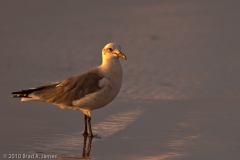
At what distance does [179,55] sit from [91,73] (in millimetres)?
4115

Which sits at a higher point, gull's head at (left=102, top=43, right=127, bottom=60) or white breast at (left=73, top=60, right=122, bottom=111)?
gull's head at (left=102, top=43, right=127, bottom=60)

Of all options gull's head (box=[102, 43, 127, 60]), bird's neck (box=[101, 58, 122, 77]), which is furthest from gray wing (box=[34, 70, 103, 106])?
gull's head (box=[102, 43, 127, 60])

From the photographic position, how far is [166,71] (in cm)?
1250

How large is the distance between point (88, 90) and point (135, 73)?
3108 mm

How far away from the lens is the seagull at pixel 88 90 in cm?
934

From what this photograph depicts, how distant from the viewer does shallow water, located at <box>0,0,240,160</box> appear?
8695 mm

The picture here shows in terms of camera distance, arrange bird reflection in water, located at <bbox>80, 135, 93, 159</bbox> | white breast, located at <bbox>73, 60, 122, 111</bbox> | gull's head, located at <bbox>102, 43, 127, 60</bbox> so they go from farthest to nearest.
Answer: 1. gull's head, located at <bbox>102, 43, 127, 60</bbox>
2. white breast, located at <bbox>73, 60, 122, 111</bbox>
3. bird reflection in water, located at <bbox>80, 135, 93, 159</bbox>

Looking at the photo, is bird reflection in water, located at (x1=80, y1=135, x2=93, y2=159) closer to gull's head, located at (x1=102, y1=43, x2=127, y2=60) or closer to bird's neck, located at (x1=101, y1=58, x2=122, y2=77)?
bird's neck, located at (x1=101, y1=58, x2=122, y2=77)

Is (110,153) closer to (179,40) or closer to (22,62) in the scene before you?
(22,62)

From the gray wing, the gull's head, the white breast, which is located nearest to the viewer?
the white breast

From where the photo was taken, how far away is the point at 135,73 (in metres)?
12.4

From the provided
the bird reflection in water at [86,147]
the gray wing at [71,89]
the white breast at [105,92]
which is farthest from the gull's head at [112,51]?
the bird reflection in water at [86,147]

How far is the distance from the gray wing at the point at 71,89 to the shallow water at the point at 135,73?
1.16 ft

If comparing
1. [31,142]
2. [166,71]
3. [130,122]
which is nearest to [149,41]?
[166,71]
